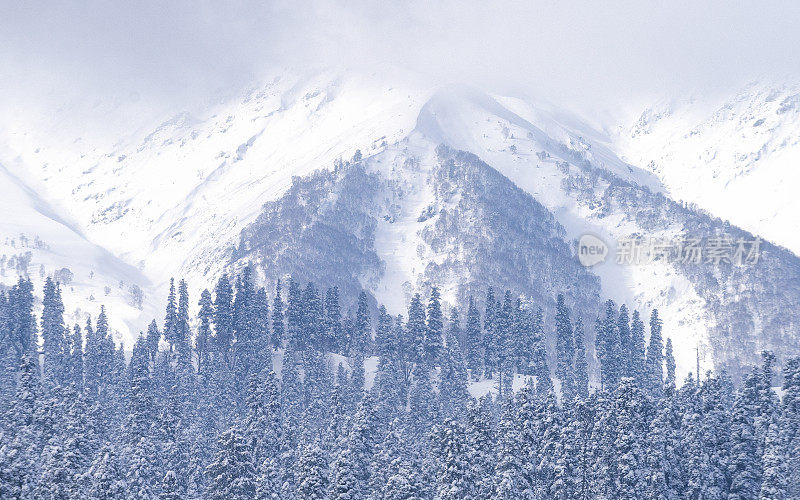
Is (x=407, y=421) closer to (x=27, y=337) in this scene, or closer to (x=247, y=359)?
(x=247, y=359)

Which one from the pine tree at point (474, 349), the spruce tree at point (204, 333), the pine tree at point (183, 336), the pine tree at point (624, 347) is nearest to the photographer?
the pine tree at point (183, 336)

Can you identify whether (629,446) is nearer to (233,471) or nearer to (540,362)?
(233,471)

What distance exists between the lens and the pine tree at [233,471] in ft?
286

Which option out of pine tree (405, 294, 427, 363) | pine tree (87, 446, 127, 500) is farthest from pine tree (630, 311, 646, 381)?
pine tree (87, 446, 127, 500)

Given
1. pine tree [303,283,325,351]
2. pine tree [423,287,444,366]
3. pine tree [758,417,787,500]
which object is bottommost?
pine tree [758,417,787,500]

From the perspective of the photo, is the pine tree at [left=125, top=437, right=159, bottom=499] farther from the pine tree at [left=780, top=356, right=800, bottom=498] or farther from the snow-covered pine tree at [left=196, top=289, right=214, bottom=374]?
the snow-covered pine tree at [left=196, top=289, right=214, bottom=374]

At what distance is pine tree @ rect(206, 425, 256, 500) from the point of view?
286 feet

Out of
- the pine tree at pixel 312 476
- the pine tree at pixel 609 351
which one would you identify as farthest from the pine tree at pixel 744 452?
the pine tree at pixel 609 351

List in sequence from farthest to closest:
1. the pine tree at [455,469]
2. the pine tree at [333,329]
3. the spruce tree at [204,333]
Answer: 1. the pine tree at [333,329]
2. the spruce tree at [204,333]
3. the pine tree at [455,469]

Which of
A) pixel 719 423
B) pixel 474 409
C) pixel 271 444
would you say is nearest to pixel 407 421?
pixel 271 444

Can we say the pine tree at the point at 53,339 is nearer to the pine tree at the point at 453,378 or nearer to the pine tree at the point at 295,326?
the pine tree at the point at 295,326

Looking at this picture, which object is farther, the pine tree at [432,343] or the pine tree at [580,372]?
the pine tree at [432,343]

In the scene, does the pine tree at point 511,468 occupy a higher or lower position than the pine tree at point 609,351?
lower

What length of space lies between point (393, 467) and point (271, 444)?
88.0ft
